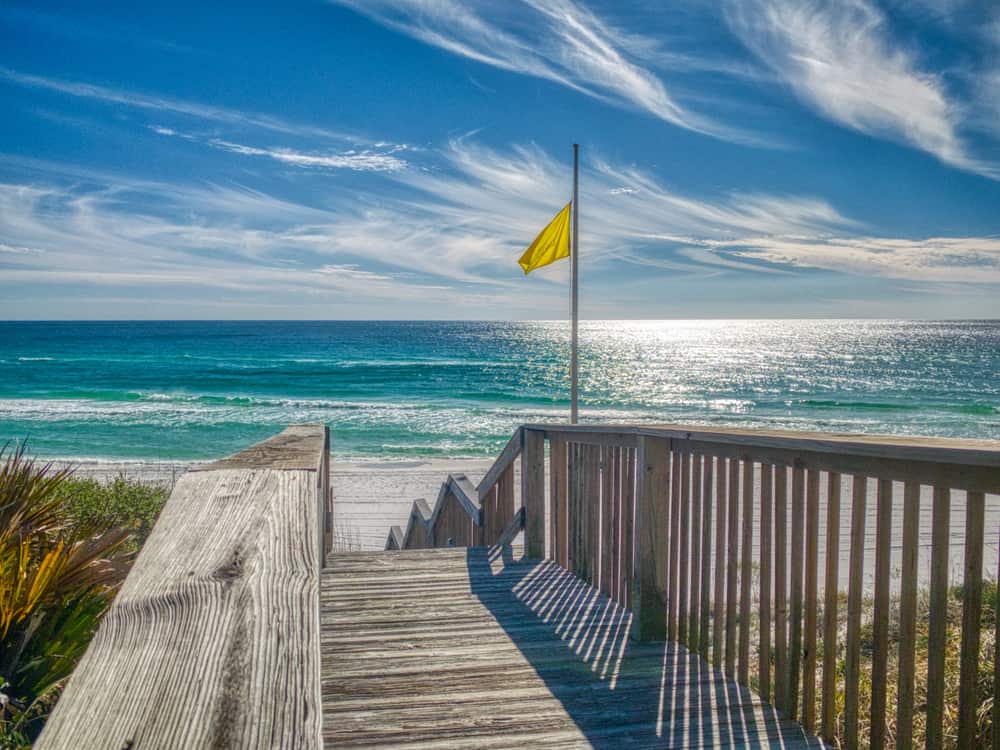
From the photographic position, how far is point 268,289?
126812 millimetres

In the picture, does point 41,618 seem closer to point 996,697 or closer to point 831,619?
point 831,619

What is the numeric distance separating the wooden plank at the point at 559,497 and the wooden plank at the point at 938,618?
9.41ft

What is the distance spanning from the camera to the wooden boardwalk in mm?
2586

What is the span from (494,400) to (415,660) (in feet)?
118

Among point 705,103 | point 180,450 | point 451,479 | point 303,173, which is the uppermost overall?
point 303,173

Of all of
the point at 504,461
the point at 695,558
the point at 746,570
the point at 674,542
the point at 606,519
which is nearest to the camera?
the point at 746,570

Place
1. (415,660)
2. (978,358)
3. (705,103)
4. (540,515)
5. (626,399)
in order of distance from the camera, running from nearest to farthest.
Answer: (415,660), (540,515), (705,103), (626,399), (978,358)

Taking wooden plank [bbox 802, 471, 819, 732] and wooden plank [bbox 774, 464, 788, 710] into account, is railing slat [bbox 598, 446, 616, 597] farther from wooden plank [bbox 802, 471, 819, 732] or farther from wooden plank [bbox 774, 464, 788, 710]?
wooden plank [bbox 802, 471, 819, 732]

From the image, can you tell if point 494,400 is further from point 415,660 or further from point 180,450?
point 415,660

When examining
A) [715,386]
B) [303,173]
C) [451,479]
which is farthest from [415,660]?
[715,386]

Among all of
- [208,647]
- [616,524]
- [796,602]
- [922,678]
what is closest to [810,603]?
[796,602]

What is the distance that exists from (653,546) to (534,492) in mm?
1952

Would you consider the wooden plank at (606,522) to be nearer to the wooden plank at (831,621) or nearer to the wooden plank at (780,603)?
the wooden plank at (780,603)

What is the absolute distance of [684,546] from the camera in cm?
338
